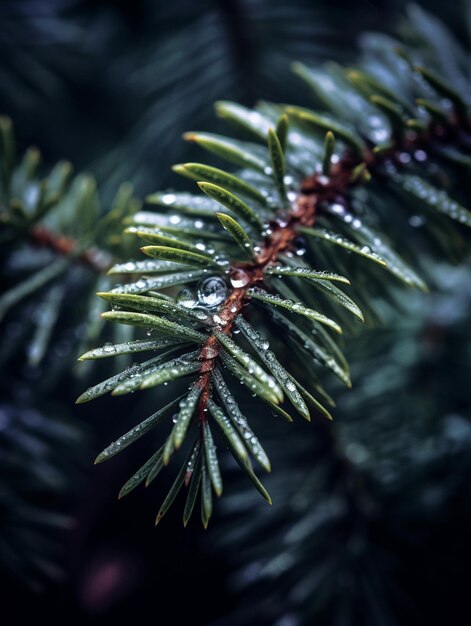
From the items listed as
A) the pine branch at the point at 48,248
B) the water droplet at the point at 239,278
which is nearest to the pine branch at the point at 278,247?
the water droplet at the point at 239,278

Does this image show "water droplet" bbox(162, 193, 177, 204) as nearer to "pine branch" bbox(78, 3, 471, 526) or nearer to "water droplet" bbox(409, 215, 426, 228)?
"pine branch" bbox(78, 3, 471, 526)

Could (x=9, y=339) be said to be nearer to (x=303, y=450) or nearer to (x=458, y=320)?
(x=303, y=450)

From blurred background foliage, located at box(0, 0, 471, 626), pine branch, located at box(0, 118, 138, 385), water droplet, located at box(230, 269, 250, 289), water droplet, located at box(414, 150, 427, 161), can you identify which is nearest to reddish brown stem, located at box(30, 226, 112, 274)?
pine branch, located at box(0, 118, 138, 385)

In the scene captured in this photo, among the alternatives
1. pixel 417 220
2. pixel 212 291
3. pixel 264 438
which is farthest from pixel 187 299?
pixel 264 438

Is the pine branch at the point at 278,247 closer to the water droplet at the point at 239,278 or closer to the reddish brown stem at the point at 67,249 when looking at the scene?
the water droplet at the point at 239,278

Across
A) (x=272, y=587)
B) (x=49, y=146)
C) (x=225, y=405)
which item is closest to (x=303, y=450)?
(x=272, y=587)

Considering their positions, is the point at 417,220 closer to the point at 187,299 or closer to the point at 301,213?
the point at 301,213

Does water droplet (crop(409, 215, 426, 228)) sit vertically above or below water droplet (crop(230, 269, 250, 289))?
below

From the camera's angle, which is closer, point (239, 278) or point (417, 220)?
point (239, 278)
